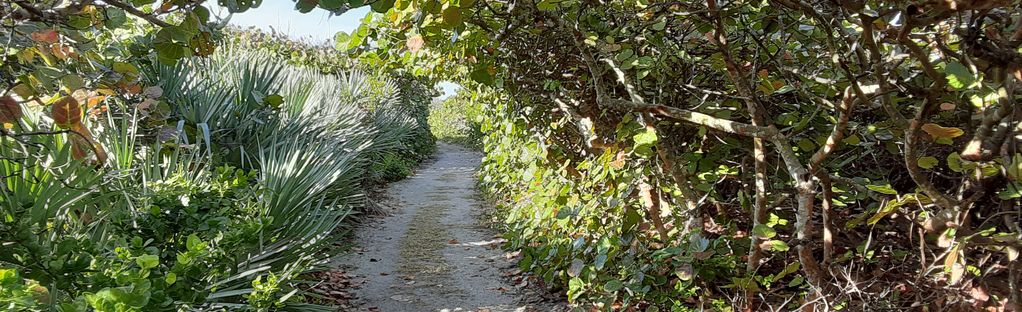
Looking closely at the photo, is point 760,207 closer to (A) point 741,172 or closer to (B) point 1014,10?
(A) point 741,172

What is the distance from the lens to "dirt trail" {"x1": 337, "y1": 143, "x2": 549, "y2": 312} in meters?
4.09

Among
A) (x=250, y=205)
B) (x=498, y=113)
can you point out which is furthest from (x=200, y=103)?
(x=498, y=113)

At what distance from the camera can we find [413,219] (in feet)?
23.6

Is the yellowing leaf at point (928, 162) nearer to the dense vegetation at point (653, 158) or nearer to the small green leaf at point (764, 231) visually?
the dense vegetation at point (653, 158)

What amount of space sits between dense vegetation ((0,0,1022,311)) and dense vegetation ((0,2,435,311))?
0.05 ft

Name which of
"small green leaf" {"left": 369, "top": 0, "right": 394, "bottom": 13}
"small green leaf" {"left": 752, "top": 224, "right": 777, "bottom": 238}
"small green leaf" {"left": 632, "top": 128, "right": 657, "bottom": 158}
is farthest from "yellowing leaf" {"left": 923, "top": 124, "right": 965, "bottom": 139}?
"small green leaf" {"left": 369, "top": 0, "right": 394, "bottom": 13}

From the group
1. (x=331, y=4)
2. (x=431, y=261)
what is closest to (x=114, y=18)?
(x=331, y=4)

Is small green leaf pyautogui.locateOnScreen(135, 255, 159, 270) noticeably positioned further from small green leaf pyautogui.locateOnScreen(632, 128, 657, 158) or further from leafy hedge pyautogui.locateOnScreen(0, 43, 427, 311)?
small green leaf pyautogui.locateOnScreen(632, 128, 657, 158)

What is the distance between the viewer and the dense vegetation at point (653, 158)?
1542 millimetres

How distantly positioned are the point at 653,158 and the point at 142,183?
262 centimetres

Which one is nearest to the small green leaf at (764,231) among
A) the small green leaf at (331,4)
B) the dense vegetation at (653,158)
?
the dense vegetation at (653,158)

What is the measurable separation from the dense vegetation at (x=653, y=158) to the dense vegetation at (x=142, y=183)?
14 mm

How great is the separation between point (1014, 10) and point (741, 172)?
132 centimetres

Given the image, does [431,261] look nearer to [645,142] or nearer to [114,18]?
[645,142]
